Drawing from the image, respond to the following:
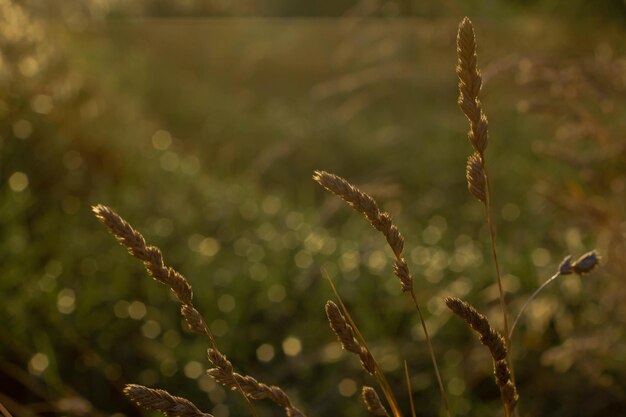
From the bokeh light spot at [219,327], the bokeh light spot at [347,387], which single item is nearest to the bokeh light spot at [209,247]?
the bokeh light spot at [219,327]

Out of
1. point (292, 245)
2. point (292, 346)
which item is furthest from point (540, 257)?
point (292, 346)

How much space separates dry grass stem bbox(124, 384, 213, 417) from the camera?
0.70m

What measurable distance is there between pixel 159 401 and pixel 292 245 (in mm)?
2092

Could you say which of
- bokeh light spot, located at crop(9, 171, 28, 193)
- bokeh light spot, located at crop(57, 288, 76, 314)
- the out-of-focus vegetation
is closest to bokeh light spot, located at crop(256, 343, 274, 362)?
the out-of-focus vegetation

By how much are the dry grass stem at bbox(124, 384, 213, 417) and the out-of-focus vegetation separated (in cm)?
58

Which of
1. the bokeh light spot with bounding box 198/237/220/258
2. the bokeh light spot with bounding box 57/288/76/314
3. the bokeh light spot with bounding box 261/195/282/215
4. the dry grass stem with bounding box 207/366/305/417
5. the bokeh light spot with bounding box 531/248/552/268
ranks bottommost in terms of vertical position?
the bokeh light spot with bounding box 531/248/552/268

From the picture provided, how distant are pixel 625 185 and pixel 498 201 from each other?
171cm

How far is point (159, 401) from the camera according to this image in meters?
0.70

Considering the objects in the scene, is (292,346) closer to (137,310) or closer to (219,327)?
(219,327)

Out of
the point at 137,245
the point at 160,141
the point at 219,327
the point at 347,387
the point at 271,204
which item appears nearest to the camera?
the point at 137,245

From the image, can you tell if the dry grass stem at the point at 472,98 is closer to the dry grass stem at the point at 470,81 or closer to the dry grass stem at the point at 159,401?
the dry grass stem at the point at 470,81

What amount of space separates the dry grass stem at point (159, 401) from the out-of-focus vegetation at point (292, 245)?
22.8 inches

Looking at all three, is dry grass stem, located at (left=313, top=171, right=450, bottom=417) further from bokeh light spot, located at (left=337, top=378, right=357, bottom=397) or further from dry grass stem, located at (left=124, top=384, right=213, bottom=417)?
bokeh light spot, located at (left=337, top=378, right=357, bottom=397)

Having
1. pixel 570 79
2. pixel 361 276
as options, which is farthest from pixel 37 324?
pixel 570 79
